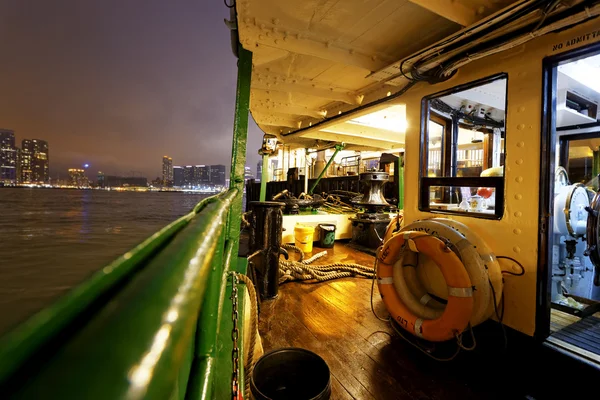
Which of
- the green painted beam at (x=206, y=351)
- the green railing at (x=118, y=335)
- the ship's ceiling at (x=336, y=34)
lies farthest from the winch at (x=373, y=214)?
the green railing at (x=118, y=335)

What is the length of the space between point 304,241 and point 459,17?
163 inches

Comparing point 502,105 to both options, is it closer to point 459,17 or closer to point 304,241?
point 459,17

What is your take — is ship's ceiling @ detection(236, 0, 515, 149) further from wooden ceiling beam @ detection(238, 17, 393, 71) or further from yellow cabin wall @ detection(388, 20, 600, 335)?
yellow cabin wall @ detection(388, 20, 600, 335)

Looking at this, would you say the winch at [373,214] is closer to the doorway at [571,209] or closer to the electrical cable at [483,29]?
the doorway at [571,209]

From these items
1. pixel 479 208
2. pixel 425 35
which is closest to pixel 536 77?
pixel 425 35

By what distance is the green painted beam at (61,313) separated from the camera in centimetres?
21

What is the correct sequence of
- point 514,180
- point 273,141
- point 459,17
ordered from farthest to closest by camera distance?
point 273,141
point 514,180
point 459,17

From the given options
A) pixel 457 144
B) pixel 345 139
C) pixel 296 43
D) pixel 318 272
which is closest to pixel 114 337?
pixel 296 43

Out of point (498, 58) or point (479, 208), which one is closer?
point (498, 58)

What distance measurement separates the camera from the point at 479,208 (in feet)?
11.3

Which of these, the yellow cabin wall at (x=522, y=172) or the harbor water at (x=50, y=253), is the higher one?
the yellow cabin wall at (x=522, y=172)

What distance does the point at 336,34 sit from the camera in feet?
9.25

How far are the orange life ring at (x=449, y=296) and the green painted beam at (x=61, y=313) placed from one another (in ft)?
7.69

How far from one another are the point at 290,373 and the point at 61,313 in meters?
1.99
